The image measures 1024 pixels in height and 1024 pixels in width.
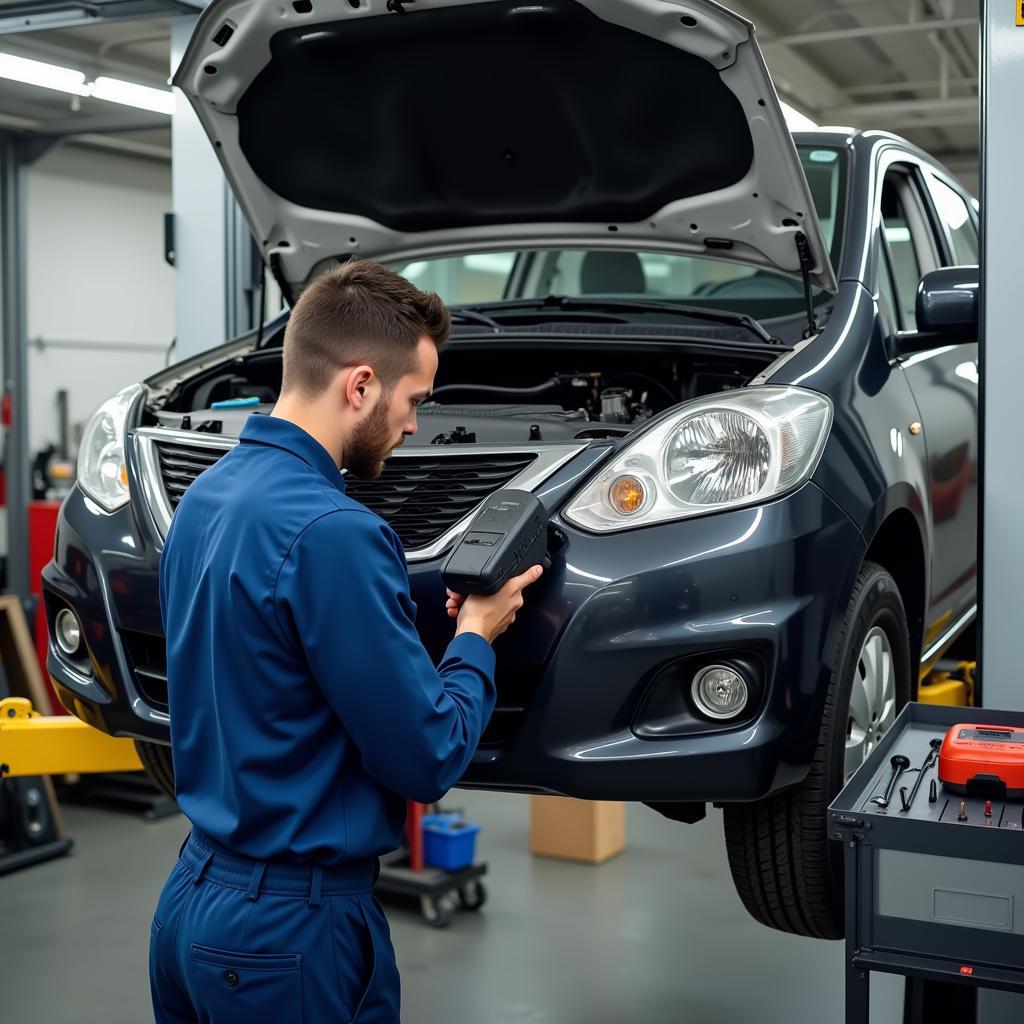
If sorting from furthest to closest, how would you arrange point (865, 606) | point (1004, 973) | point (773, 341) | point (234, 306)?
point (234, 306)
point (773, 341)
point (865, 606)
point (1004, 973)

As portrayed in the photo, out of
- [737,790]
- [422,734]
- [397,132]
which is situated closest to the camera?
[422,734]

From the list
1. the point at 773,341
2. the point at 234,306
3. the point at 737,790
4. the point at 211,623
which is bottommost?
the point at 737,790

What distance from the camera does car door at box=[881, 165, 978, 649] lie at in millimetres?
2672

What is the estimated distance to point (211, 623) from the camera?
4.97 feet

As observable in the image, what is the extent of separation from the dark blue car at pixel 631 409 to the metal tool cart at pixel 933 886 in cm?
20

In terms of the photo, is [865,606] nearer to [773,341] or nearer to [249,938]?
[773,341]

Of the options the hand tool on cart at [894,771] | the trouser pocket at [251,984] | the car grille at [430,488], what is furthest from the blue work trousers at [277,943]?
the hand tool on cart at [894,771]

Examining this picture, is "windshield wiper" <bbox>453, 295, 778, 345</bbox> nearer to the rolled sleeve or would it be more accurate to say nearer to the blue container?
the rolled sleeve

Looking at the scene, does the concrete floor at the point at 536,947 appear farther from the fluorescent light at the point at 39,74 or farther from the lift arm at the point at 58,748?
the fluorescent light at the point at 39,74

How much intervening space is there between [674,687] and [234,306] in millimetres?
2386

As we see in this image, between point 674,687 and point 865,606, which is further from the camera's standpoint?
point 865,606

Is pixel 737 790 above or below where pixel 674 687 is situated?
below

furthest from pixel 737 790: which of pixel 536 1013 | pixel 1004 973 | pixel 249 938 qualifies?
pixel 536 1013

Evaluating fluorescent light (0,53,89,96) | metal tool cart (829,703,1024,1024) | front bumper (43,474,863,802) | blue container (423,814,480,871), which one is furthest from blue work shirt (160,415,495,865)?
fluorescent light (0,53,89,96)
